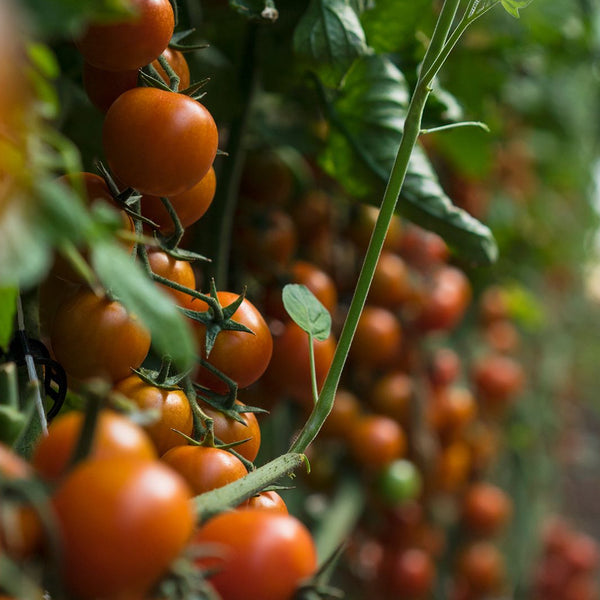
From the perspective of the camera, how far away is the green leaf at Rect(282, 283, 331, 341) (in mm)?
386

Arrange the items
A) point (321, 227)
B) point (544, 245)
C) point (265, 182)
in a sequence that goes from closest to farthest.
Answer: point (265, 182), point (321, 227), point (544, 245)

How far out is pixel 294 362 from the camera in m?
0.50

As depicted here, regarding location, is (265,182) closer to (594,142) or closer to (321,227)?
(321,227)

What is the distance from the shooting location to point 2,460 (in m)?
0.20

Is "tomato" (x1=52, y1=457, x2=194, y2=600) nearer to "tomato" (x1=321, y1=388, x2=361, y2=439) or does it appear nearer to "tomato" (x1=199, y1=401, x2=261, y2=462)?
"tomato" (x1=199, y1=401, x2=261, y2=462)

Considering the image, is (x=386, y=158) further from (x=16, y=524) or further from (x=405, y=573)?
(x=405, y=573)

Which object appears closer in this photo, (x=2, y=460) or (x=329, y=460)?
(x=2, y=460)

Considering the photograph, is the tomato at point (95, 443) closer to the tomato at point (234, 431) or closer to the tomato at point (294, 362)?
the tomato at point (234, 431)

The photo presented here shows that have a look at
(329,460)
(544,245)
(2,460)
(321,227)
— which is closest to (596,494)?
(544,245)

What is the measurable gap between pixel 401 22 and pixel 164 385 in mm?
319

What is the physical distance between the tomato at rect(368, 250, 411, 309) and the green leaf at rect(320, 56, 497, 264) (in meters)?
0.26

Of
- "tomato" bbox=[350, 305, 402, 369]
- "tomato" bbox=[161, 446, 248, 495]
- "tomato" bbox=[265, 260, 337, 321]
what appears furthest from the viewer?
"tomato" bbox=[350, 305, 402, 369]

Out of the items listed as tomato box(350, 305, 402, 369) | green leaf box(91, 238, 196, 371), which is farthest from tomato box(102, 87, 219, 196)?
tomato box(350, 305, 402, 369)

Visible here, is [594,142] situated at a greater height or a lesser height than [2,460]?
lesser
